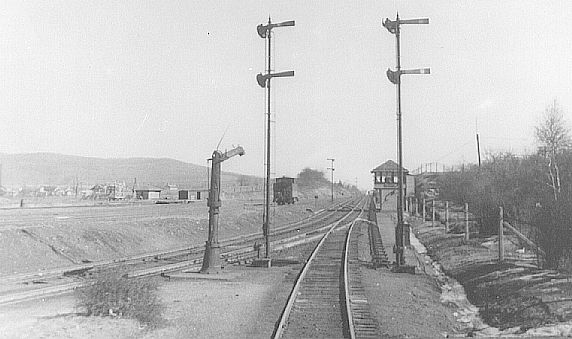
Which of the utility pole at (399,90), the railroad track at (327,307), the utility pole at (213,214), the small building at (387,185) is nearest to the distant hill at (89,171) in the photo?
the small building at (387,185)

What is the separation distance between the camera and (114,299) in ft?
35.1

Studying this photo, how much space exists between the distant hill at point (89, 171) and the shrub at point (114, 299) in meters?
105

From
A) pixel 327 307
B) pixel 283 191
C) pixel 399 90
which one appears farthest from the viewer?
pixel 283 191

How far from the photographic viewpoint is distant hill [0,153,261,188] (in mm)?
121188

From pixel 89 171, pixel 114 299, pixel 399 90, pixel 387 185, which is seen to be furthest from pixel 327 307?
pixel 89 171

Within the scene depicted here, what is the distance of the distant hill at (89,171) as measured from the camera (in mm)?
121188

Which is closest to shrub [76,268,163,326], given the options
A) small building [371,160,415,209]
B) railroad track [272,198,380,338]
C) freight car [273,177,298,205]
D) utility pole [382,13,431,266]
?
railroad track [272,198,380,338]

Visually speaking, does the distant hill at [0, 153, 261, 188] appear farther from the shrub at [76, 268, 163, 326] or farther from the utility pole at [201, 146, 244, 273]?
the shrub at [76, 268, 163, 326]

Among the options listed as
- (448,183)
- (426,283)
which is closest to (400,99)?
(426,283)

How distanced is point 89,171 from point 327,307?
13274 centimetres

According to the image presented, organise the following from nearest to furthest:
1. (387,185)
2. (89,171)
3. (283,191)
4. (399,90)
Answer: (399,90)
(387,185)
(283,191)
(89,171)

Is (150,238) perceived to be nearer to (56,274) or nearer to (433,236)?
(56,274)

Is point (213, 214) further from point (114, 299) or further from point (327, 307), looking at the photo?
point (114, 299)

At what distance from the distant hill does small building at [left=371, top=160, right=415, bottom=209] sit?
58.0 metres
